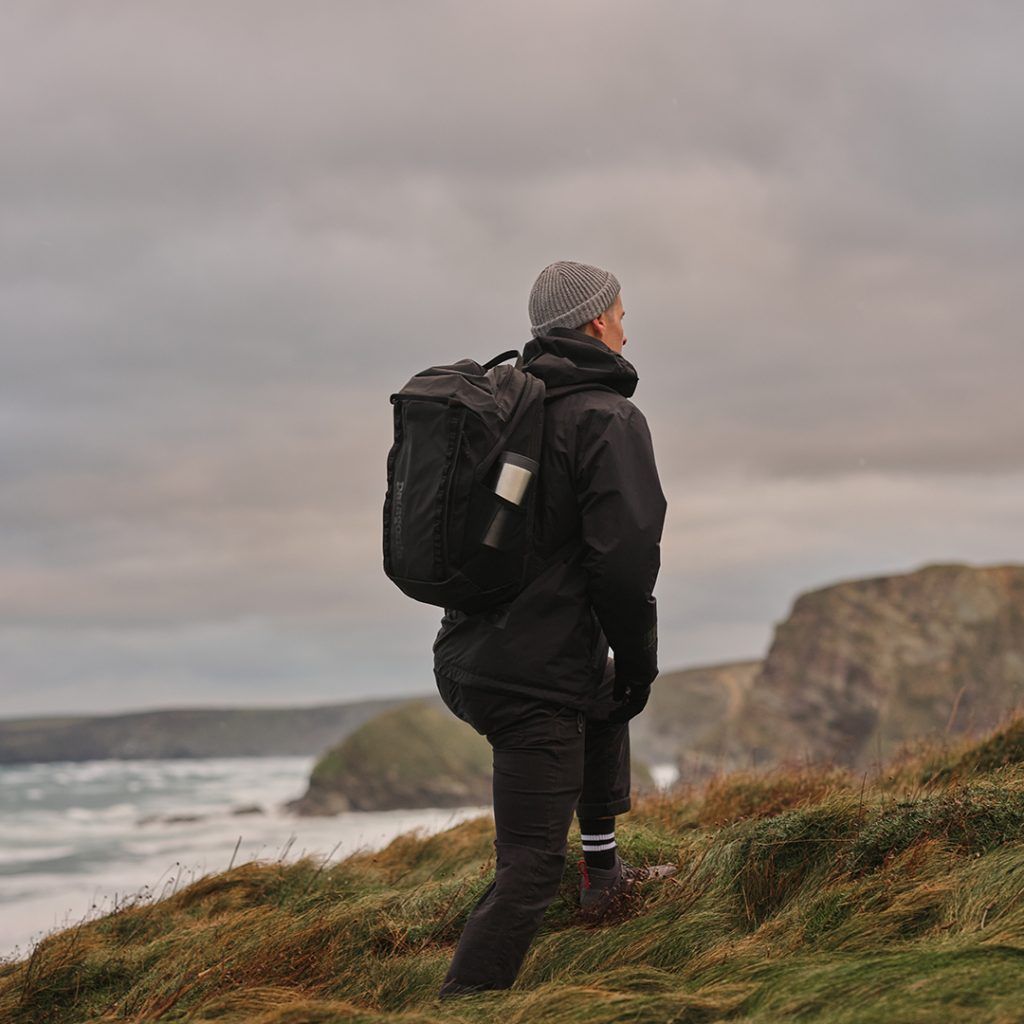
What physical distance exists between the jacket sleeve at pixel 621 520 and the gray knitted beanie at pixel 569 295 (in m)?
0.51

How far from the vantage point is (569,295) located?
14.5 ft

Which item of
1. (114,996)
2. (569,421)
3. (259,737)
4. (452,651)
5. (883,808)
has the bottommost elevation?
(259,737)

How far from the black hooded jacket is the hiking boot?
124cm

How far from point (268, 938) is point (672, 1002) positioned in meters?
2.48

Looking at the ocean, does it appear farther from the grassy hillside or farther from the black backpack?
the black backpack

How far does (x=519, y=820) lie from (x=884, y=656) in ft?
301

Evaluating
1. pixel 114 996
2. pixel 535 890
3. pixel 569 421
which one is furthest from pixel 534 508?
pixel 114 996

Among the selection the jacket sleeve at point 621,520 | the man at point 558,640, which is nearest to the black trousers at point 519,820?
the man at point 558,640

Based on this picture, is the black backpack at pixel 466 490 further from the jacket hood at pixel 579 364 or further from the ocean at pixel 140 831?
the ocean at pixel 140 831

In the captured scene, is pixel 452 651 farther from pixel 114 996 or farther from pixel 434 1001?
pixel 114 996

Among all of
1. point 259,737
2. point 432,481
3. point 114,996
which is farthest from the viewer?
point 259,737

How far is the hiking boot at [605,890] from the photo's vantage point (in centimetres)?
490

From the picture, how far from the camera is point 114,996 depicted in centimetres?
507

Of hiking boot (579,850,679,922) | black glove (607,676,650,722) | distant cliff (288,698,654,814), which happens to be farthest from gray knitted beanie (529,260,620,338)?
distant cliff (288,698,654,814)
